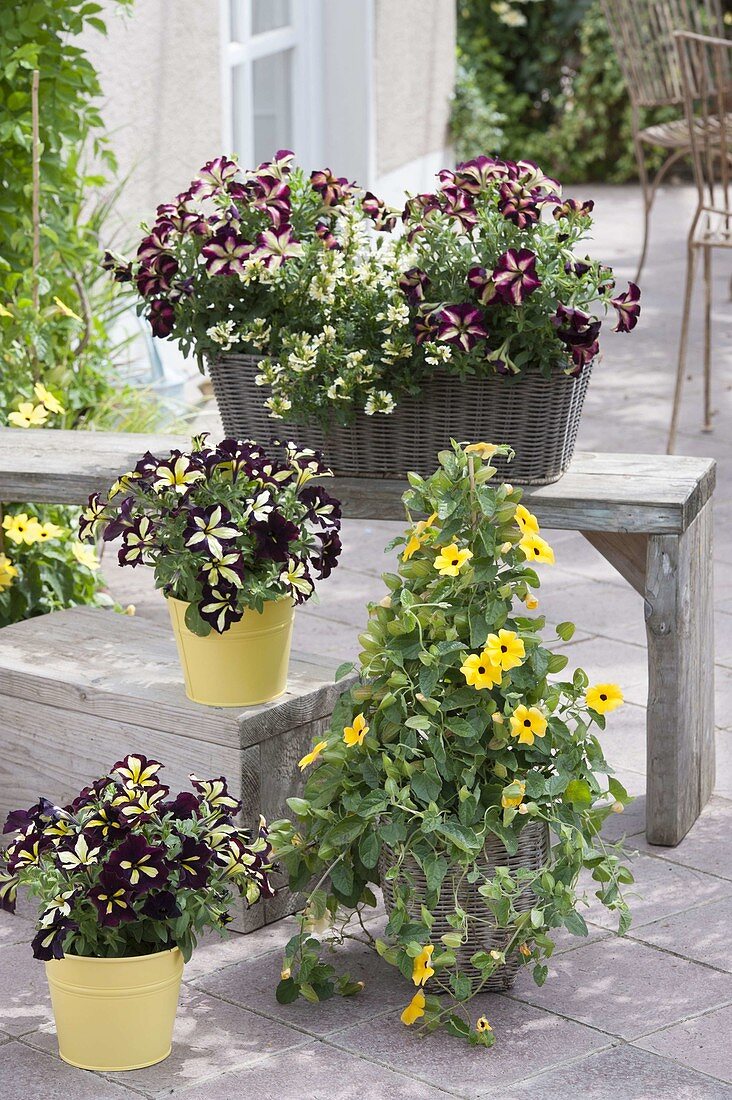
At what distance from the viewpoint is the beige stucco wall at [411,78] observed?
7789mm

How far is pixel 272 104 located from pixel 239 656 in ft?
16.2

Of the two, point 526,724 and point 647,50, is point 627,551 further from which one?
point 647,50

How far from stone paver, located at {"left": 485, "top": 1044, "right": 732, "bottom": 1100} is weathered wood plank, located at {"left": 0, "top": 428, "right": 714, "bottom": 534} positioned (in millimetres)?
978

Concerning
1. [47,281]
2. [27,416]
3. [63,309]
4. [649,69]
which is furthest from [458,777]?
[649,69]

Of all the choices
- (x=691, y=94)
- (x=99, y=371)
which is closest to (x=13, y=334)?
(x=99, y=371)

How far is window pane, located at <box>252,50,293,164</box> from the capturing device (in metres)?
6.92

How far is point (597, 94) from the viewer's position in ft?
39.3

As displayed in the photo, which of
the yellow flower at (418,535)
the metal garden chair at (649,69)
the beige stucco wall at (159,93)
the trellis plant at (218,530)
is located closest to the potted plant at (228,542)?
the trellis plant at (218,530)

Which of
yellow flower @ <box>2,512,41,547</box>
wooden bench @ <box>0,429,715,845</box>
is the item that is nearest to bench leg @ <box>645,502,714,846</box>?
wooden bench @ <box>0,429,715,845</box>

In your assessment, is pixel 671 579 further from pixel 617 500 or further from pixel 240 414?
pixel 240 414

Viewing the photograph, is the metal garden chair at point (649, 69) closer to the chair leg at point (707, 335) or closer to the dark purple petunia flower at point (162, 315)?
the chair leg at point (707, 335)

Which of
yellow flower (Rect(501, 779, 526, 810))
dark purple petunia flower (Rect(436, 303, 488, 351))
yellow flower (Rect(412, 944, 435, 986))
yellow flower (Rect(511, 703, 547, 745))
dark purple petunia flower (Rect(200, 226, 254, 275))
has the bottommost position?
yellow flower (Rect(412, 944, 435, 986))

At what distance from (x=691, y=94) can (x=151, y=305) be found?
2934 mm

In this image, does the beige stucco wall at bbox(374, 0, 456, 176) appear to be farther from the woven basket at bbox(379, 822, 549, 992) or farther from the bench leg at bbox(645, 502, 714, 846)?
the woven basket at bbox(379, 822, 549, 992)
